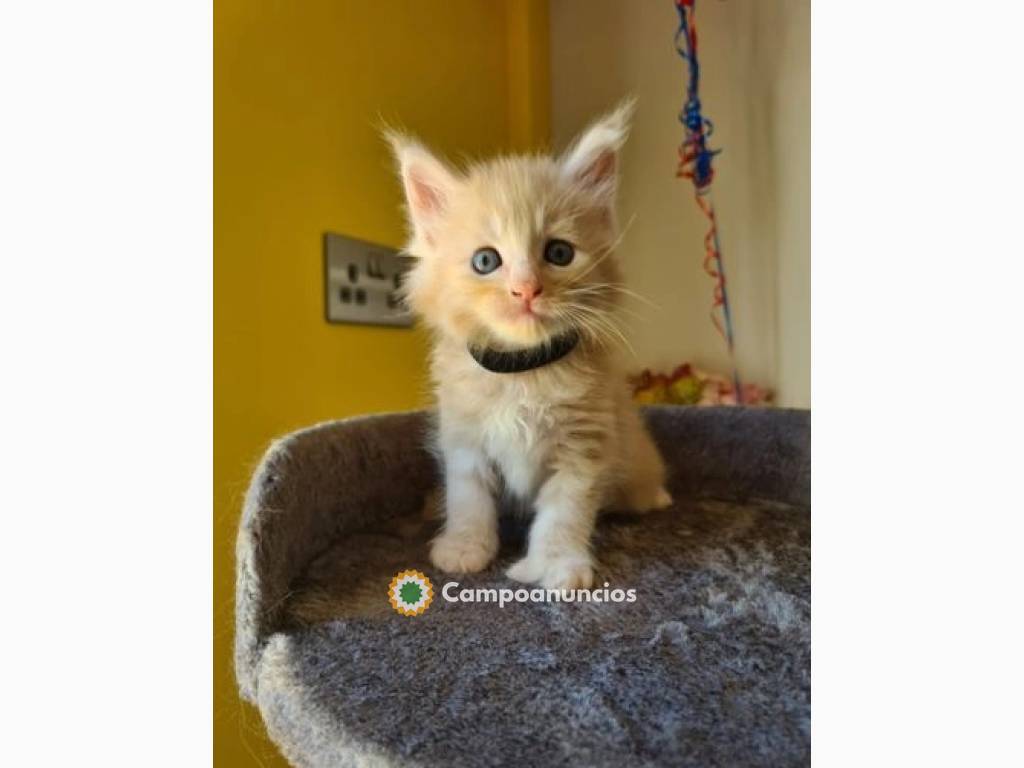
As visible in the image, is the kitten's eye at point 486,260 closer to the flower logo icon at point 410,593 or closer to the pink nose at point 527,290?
the pink nose at point 527,290

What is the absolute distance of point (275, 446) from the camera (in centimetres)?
75

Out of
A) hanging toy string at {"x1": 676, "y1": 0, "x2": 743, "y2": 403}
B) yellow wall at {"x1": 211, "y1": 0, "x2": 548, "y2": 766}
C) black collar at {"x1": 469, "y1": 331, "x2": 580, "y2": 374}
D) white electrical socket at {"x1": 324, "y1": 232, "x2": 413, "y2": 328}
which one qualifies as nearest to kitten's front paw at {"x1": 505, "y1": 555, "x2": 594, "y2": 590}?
black collar at {"x1": 469, "y1": 331, "x2": 580, "y2": 374}

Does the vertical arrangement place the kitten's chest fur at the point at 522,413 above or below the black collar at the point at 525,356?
below

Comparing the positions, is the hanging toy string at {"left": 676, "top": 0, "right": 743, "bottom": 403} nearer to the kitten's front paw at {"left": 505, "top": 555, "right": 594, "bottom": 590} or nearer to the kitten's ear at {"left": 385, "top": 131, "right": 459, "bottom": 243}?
the kitten's ear at {"left": 385, "top": 131, "right": 459, "bottom": 243}

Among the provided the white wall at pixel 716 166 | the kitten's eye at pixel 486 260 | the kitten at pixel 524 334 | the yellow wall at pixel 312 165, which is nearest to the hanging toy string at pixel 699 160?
the white wall at pixel 716 166

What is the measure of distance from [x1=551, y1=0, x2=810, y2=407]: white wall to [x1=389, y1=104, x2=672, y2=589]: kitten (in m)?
0.40

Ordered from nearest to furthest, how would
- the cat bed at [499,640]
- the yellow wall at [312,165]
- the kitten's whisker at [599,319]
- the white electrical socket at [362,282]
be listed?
the cat bed at [499,640], the kitten's whisker at [599,319], the yellow wall at [312,165], the white electrical socket at [362,282]

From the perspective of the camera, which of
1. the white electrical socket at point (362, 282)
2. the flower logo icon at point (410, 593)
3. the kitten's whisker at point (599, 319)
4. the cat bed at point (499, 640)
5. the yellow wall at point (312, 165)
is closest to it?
the cat bed at point (499, 640)

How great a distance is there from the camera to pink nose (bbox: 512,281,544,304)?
74 centimetres

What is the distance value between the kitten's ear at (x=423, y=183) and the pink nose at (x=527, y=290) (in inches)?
7.8

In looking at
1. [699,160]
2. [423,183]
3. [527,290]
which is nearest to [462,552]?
[527,290]

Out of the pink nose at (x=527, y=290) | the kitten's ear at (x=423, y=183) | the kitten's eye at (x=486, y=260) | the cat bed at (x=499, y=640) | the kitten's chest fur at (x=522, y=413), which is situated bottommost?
the cat bed at (x=499, y=640)

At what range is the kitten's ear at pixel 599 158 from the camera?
852 mm

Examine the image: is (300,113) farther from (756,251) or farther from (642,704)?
(642,704)
